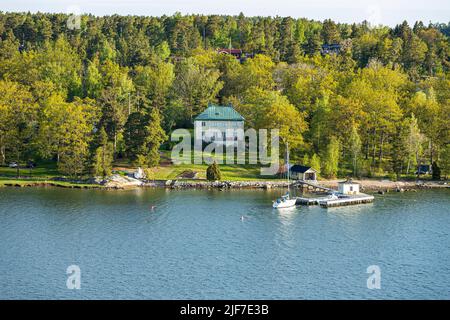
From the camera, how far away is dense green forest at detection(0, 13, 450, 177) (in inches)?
3782

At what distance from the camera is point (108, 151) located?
92250 millimetres

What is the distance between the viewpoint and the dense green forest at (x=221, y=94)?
3782 inches

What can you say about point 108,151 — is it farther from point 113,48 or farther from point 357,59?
point 357,59

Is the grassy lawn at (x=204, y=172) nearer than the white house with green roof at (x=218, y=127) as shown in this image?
Yes

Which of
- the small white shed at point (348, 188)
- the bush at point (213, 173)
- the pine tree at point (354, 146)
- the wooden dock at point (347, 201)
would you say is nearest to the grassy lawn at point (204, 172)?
the bush at point (213, 173)

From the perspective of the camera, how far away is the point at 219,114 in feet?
350

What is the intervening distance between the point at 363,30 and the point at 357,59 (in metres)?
20.5

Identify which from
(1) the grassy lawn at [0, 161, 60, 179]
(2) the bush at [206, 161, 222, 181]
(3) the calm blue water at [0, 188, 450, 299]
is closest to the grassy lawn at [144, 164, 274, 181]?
(2) the bush at [206, 161, 222, 181]

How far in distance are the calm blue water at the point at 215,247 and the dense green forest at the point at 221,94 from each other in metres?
15.5

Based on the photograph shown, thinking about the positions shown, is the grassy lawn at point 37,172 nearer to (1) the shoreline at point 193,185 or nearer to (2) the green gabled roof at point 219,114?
(1) the shoreline at point 193,185

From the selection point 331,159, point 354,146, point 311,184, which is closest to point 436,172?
point 354,146

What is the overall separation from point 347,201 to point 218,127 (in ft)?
104

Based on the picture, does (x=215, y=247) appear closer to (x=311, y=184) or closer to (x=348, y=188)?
(x=348, y=188)
